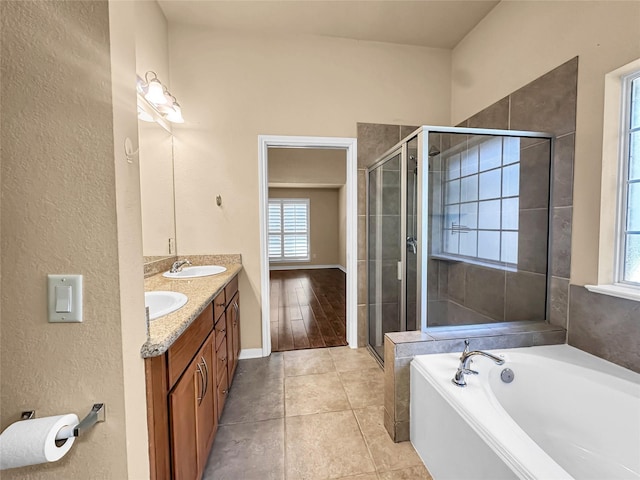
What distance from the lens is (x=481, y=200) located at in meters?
2.14

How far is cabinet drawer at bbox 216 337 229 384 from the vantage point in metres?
1.59

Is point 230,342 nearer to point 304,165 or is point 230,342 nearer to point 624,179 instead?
point 624,179

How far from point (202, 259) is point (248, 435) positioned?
1.45 meters

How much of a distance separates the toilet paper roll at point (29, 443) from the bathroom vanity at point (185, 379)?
0.73 ft

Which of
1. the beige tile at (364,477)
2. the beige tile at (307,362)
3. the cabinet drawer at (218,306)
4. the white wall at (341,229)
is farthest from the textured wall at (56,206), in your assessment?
the white wall at (341,229)

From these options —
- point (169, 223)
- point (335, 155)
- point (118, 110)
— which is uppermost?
point (335, 155)

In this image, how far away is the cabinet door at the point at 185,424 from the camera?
3.04 feet

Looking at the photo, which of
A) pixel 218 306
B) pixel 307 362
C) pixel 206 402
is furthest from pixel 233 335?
pixel 206 402

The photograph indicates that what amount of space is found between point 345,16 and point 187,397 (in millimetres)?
2834

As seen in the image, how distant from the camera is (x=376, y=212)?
8.34 feet

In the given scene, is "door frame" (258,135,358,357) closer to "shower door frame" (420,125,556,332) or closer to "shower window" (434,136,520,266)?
"shower window" (434,136,520,266)

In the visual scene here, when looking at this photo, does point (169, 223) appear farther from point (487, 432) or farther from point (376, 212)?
point (487, 432)

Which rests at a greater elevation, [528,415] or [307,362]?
[528,415]

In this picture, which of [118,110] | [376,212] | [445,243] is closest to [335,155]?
[376,212]
